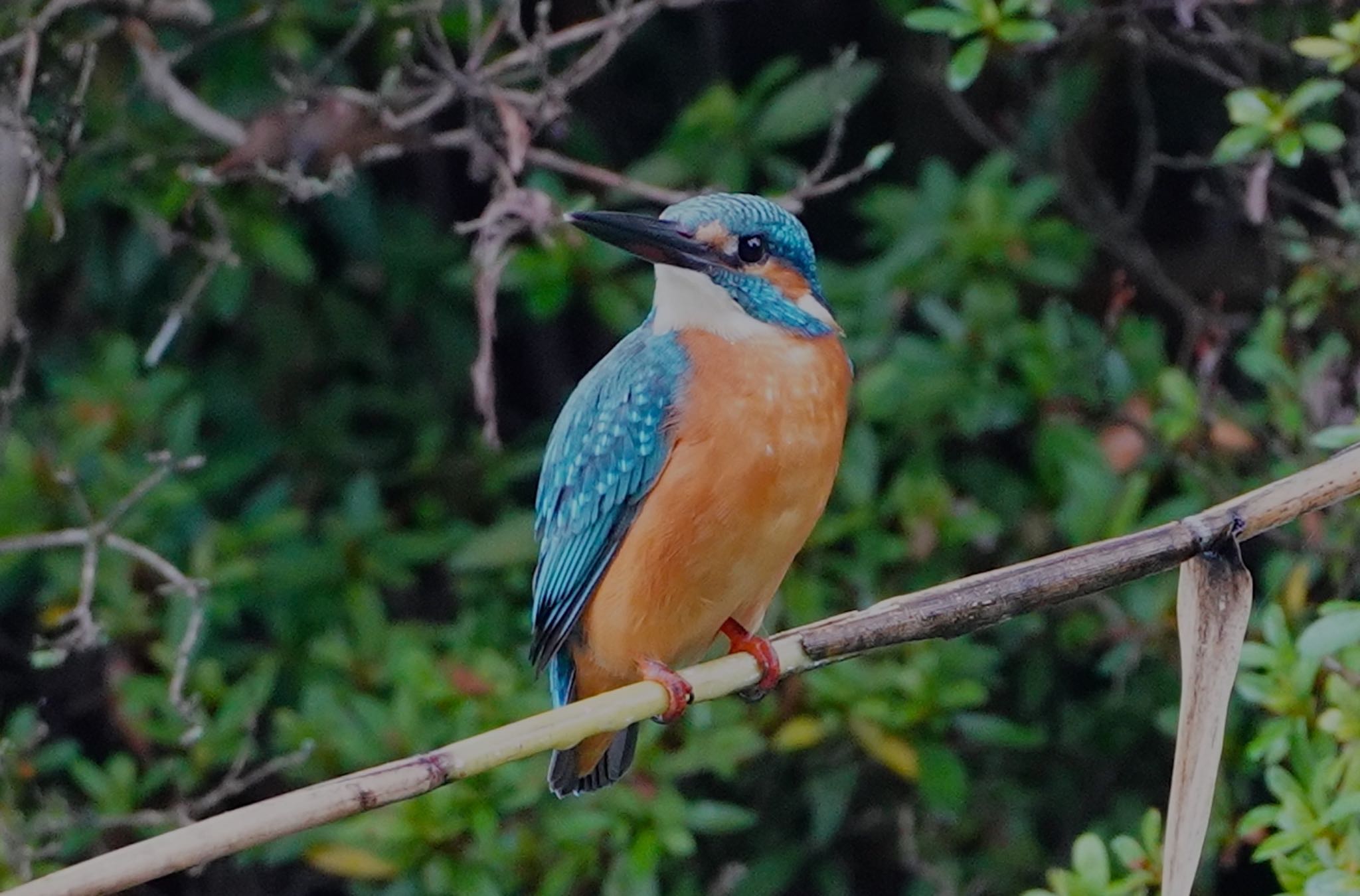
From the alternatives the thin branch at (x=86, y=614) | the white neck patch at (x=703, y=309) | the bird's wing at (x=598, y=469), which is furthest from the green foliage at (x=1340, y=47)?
the thin branch at (x=86, y=614)

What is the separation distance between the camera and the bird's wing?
2406 millimetres

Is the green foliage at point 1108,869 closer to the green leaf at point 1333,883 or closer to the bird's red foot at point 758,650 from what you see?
the green leaf at point 1333,883

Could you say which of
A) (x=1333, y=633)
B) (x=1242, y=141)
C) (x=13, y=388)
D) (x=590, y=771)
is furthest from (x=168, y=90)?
(x=1333, y=633)

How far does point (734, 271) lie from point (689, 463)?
267mm

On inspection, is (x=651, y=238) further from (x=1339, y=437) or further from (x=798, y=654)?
(x=1339, y=437)

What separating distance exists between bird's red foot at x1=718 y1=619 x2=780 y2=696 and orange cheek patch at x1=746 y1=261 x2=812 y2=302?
0.45 meters

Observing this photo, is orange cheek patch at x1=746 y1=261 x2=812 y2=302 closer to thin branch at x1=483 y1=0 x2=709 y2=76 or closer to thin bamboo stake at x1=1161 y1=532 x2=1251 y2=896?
thin branch at x1=483 y1=0 x2=709 y2=76

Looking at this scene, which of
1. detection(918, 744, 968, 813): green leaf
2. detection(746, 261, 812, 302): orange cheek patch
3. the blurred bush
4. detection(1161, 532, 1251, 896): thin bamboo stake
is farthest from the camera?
detection(918, 744, 968, 813): green leaf

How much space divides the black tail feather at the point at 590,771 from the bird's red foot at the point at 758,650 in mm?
187

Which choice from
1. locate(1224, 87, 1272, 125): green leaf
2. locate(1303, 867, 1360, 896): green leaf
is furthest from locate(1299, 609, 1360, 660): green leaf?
locate(1224, 87, 1272, 125): green leaf

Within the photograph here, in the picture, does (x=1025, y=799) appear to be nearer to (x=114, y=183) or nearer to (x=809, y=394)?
(x=809, y=394)

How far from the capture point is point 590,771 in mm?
2578

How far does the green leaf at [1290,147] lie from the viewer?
2.70 meters

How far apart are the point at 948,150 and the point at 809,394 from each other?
6.38ft
